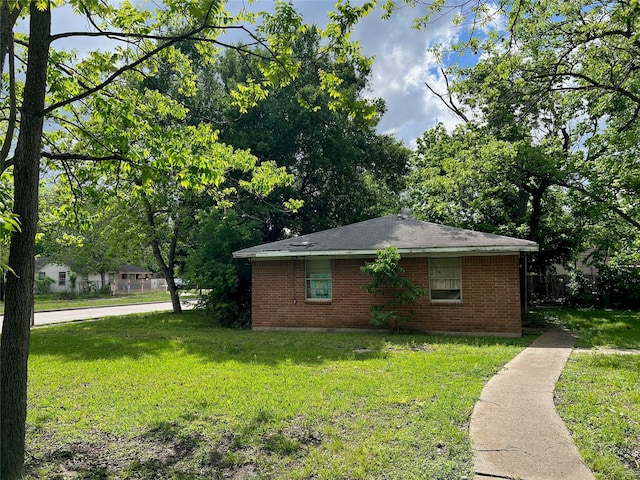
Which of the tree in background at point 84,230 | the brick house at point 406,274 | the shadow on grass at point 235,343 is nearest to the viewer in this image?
the tree in background at point 84,230

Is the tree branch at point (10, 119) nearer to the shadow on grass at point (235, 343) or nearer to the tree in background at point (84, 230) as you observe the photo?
the tree in background at point (84, 230)

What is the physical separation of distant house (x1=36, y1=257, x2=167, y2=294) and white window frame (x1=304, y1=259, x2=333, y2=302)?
3559 cm

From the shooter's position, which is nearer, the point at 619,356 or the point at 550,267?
the point at 619,356

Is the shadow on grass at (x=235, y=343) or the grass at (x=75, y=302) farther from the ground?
the shadow on grass at (x=235, y=343)

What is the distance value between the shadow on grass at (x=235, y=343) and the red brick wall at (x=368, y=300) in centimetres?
65

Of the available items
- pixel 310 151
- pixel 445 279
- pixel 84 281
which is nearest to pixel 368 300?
pixel 445 279

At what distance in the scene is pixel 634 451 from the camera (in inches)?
162

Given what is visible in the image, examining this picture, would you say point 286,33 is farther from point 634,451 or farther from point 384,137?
point 384,137

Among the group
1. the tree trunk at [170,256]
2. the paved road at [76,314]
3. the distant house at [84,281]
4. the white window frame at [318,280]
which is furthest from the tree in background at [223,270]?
the distant house at [84,281]

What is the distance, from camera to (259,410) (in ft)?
17.8

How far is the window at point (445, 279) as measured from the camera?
41.4 ft

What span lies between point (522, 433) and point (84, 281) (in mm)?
46781

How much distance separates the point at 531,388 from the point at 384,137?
806 inches

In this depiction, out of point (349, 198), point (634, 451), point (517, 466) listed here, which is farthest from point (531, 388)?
point (349, 198)
